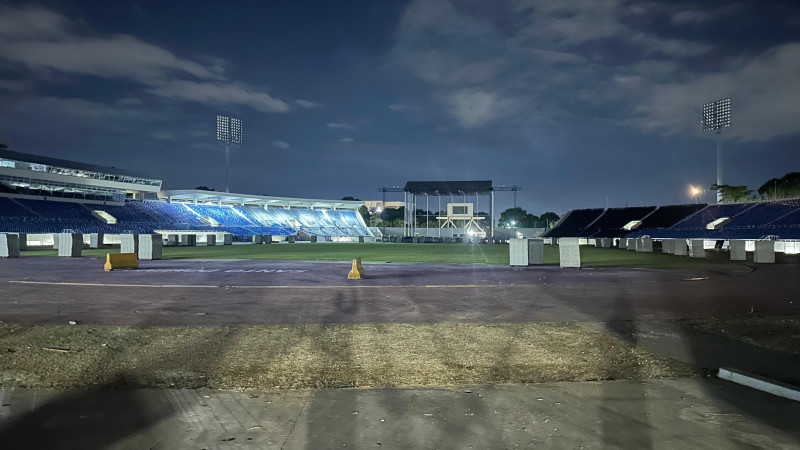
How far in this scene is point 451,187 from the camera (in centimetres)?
9719

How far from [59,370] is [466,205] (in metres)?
96.2

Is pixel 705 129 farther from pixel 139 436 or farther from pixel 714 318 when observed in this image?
pixel 139 436

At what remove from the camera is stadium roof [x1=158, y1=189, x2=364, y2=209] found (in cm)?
8700

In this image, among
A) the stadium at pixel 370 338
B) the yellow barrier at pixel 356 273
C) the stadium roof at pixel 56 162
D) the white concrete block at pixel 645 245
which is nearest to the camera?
the stadium at pixel 370 338

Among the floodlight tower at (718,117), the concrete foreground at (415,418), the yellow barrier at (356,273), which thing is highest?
the floodlight tower at (718,117)

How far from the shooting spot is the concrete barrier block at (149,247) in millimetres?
30250

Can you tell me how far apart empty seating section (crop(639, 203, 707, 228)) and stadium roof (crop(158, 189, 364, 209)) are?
223 feet

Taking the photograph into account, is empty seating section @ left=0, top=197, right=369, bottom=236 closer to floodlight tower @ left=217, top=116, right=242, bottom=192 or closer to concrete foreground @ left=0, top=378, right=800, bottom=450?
floodlight tower @ left=217, top=116, right=242, bottom=192

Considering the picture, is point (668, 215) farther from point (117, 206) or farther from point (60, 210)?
point (60, 210)

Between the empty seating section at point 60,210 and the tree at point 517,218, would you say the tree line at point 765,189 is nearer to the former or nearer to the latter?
the tree at point 517,218

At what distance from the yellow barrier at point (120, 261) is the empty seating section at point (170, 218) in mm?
42193

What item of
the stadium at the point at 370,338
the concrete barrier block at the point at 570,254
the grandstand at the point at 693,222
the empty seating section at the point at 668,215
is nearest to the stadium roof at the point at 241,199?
the grandstand at the point at 693,222

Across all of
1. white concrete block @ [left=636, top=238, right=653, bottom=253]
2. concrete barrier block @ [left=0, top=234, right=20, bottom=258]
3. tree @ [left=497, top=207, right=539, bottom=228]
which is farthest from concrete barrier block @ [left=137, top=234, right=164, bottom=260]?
tree @ [left=497, top=207, right=539, bottom=228]

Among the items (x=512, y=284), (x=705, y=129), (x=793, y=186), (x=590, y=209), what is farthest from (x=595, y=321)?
(x=793, y=186)
